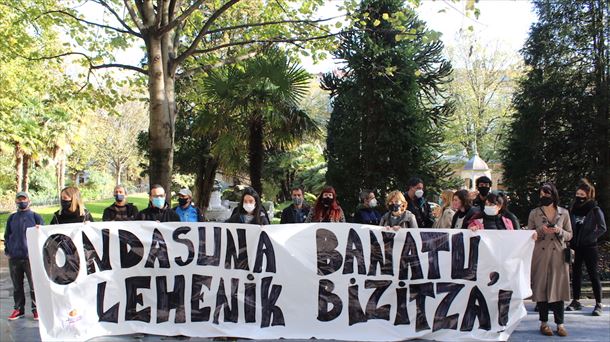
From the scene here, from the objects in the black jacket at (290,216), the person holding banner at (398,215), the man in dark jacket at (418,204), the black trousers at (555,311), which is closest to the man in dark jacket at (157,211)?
the black jacket at (290,216)

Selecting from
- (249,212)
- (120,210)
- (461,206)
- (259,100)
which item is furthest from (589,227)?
(259,100)

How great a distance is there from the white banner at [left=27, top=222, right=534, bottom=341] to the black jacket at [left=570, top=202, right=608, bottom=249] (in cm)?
146

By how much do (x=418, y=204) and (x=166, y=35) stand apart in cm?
561

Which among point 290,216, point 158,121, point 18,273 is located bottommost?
point 18,273

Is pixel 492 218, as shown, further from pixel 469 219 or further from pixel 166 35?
pixel 166 35

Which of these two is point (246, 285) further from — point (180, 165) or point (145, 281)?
point (180, 165)

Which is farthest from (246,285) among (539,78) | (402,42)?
(539,78)

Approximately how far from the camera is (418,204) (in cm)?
784

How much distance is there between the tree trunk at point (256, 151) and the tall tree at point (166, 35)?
80.2 inches

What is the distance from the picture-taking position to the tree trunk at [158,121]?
9.02m

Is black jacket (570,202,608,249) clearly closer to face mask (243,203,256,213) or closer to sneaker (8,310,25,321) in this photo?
face mask (243,203,256,213)

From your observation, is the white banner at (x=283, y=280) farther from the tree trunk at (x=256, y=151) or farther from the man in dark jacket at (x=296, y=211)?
the tree trunk at (x=256, y=151)

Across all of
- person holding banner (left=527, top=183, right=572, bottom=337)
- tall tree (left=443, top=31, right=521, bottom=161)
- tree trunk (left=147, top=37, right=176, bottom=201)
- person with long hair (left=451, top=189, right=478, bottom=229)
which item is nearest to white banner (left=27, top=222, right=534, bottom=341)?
person holding banner (left=527, top=183, right=572, bottom=337)

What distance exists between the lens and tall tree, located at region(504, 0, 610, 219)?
1227 cm
